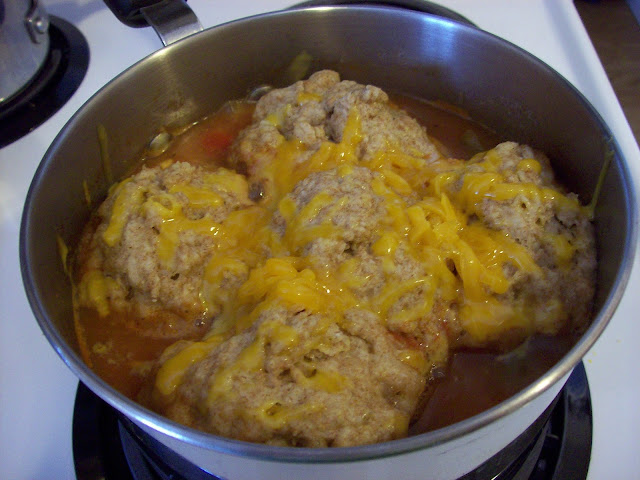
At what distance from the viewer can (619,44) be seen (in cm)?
280

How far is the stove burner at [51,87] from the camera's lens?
1.73 meters

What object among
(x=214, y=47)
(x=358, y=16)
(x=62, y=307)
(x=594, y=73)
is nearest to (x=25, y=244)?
(x=62, y=307)

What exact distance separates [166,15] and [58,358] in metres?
0.93

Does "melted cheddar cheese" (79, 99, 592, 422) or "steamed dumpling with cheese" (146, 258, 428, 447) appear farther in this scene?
"melted cheddar cheese" (79, 99, 592, 422)

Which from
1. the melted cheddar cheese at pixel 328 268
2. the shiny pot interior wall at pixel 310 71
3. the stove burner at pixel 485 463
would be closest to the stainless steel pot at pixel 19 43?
the shiny pot interior wall at pixel 310 71

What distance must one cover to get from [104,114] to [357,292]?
2.56ft

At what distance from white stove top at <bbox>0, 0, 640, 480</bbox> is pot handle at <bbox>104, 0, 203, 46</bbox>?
1.02 ft

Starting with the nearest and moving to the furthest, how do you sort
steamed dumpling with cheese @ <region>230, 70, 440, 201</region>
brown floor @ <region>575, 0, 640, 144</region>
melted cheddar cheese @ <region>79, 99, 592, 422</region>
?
melted cheddar cheese @ <region>79, 99, 592, 422</region>, steamed dumpling with cheese @ <region>230, 70, 440, 201</region>, brown floor @ <region>575, 0, 640, 144</region>

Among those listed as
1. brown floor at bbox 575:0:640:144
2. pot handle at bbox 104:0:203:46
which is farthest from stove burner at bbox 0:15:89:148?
brown floor at bbox 575:0:640:144

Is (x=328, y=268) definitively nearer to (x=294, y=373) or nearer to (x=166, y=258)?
(x=294, y=373)

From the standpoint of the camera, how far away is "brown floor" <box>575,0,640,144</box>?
8.46 feet

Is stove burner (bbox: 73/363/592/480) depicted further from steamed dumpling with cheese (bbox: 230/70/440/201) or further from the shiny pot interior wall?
steamed dumpling with cheese (bbox: 230/70/440/201)

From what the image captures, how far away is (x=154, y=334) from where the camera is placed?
1.28 meters

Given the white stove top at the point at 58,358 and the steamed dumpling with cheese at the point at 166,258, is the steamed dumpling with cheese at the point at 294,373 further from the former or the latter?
the white stove top at the point at 58,358
